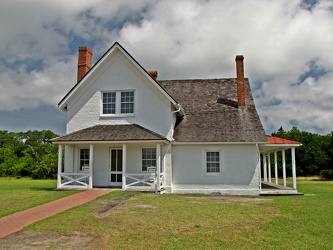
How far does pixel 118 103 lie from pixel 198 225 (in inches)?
498

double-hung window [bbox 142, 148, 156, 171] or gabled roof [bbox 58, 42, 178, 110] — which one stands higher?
gabled roof [bbox 58, 42, 178, 110]

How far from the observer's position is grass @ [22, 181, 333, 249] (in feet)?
27.0

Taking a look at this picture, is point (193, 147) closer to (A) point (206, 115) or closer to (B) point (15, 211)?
(A) point (206, 115)

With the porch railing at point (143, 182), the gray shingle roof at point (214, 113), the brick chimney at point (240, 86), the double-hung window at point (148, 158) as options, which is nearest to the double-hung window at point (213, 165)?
the gray shingle roof at point (214, 113)

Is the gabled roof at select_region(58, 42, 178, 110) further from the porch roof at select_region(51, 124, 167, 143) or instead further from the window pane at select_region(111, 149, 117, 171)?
the window pane at select_region(111, 149, 117, 171)

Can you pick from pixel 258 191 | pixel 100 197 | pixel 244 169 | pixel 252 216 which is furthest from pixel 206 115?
pixel 252 216

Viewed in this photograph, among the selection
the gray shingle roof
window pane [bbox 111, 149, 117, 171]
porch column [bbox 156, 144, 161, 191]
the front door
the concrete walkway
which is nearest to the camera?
the concrete walkway

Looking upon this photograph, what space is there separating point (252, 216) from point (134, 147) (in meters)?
10.4

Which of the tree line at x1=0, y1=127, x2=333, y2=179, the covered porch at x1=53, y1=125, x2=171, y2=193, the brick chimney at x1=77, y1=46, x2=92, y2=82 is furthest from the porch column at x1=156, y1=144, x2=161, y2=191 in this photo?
the tree line at x1=0, y1=127, x2=333, y2=179

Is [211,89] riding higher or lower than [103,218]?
higher

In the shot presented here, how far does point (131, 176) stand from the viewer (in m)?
20.1

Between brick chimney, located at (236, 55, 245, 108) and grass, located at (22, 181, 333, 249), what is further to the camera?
brick chimney, located at (236, 55, 245, 108)

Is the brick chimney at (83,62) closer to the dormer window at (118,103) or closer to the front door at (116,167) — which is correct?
the dormer window at (118,103)

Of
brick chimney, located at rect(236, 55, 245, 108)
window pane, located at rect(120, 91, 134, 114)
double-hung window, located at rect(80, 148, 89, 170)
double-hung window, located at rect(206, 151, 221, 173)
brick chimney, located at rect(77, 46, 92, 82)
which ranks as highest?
brick chimney, located at rect(77, 46, 92, 82)
